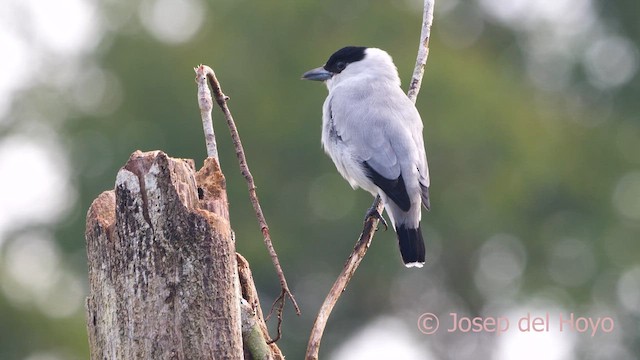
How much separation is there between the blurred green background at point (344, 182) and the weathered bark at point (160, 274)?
1410 cm

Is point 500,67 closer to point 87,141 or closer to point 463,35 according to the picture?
point 463,35

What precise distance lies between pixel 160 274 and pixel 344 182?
50.3 feet

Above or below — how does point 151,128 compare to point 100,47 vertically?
below

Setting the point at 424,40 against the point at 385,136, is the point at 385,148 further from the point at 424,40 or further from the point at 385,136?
the point at 424,40

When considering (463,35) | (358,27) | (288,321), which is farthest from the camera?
(463,35)

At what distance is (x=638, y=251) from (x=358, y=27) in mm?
5969

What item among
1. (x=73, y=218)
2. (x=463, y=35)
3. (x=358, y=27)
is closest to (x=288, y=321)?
(x=73, y=218)

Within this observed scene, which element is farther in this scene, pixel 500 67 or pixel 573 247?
pixel 500 67

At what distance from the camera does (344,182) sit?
19891 millimetres

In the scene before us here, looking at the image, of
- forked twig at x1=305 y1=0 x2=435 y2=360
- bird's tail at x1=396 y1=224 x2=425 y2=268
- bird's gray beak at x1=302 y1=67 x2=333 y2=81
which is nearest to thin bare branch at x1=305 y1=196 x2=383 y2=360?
forked twig at x1=305 y1=0 x2=435 y2=360

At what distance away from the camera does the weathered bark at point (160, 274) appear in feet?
15.0

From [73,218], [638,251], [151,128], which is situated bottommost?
[638,251]

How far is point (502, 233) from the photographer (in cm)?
2241

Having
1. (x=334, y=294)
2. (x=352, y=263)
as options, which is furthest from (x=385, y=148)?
(x=334, y=294)
